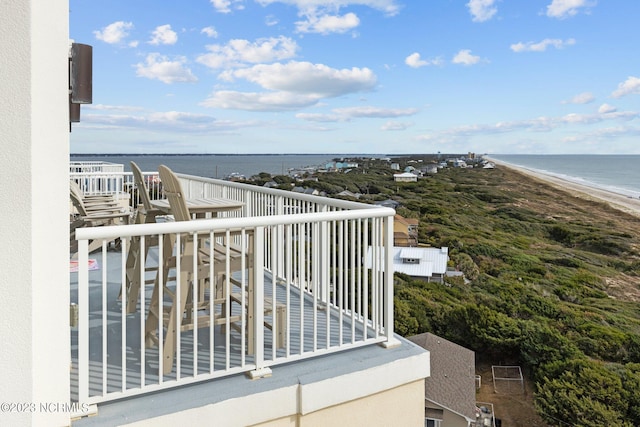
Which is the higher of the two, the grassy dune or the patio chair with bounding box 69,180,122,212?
the patio chair with bounding box 69,180,122,212

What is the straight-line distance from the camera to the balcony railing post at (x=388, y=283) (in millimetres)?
2975

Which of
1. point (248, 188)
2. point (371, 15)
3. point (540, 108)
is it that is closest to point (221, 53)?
point (371, 15)

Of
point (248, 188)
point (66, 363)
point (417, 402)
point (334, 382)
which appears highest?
point (248, 188)

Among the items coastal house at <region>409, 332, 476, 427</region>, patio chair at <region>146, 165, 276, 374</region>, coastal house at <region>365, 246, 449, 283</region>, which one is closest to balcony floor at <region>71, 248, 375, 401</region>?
patio chair at <region>146, 165, 276, 374</region>

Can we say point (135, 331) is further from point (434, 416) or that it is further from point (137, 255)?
point (434, 416)

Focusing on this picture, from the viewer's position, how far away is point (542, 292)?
31750mm

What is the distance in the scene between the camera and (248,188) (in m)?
4.90

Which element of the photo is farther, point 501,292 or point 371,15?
point 371,15

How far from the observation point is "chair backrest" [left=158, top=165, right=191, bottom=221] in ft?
9.84

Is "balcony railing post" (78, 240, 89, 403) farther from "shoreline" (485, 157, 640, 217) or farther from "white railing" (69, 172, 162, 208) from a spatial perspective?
"shoreline" (485, 157, 640, 217)

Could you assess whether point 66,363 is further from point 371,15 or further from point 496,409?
point 371,15

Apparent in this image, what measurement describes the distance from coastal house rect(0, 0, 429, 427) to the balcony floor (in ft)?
0.04

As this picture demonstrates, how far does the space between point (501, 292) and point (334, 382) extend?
3040cm

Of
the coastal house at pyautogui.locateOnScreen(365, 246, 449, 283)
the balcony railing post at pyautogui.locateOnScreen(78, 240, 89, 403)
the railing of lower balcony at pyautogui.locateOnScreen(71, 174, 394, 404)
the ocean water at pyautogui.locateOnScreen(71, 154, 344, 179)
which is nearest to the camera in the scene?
the balcony railing post at pyautogui.locateOnScreen(78, 240, 89, 403)
